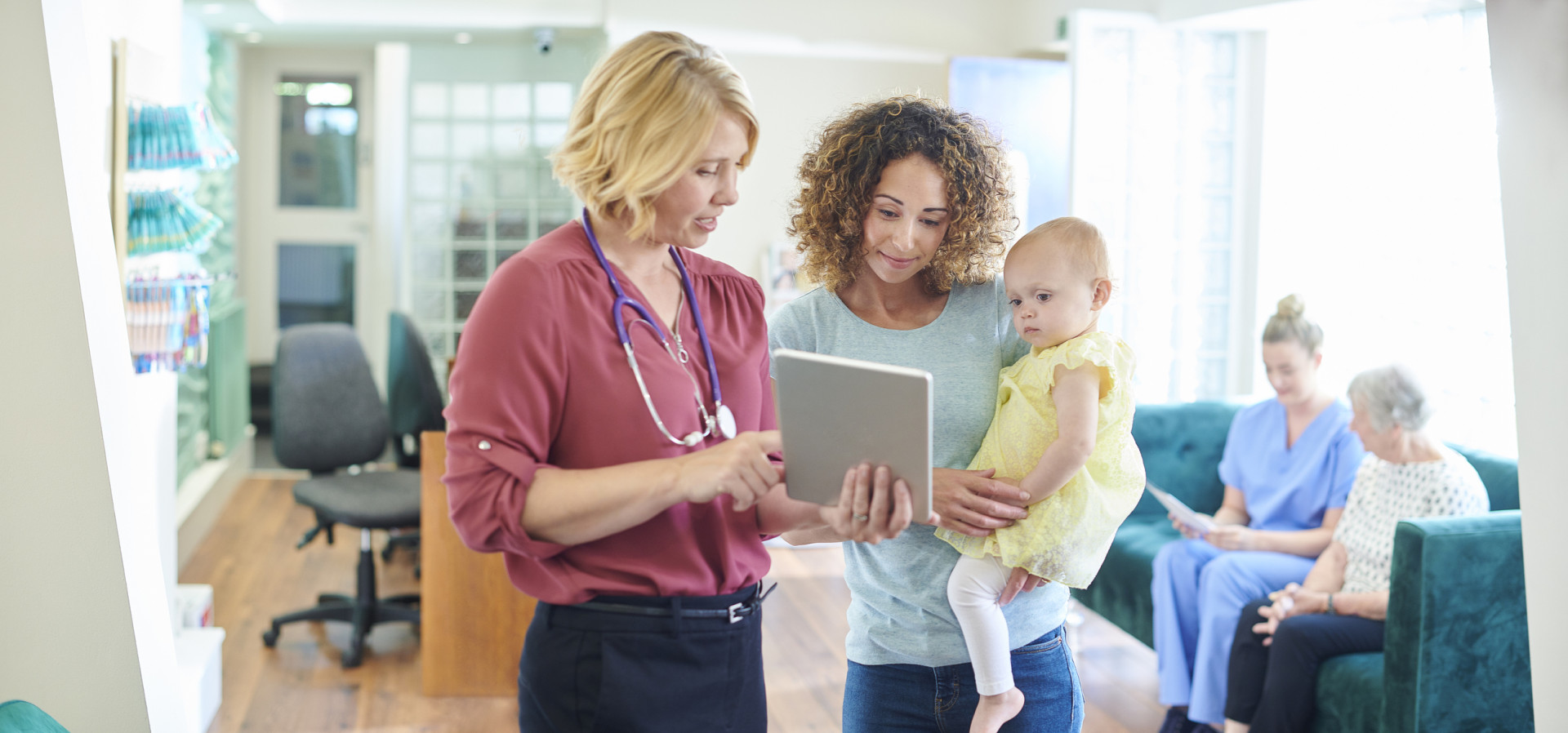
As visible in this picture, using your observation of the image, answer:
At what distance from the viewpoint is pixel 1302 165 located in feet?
15.4

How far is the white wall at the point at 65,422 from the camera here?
1594mm

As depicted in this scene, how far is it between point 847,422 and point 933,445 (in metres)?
0.35

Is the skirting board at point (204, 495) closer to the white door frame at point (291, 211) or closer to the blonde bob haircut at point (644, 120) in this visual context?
the white door frame at point (291, 211)

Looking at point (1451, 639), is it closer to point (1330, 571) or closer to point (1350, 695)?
point (1350, 695)

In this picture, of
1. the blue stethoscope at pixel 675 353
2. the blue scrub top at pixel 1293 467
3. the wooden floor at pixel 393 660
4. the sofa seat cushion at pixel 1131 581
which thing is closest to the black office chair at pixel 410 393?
the wooden floor at pixel 393 660

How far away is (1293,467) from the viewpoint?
3330 millimetres

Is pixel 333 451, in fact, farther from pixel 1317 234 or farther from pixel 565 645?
pixel 1317 234

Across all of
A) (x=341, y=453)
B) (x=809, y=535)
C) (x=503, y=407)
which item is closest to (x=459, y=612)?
(x=341, y=453)

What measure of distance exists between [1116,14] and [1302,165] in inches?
38.6

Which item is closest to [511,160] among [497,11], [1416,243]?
[497,11]

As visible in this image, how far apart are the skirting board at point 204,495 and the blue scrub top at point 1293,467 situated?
383cm

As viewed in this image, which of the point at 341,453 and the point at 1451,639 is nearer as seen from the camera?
the point at 1451,639

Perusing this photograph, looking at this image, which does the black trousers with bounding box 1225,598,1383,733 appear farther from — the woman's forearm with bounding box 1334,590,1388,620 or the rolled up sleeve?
the rolled up sleeve

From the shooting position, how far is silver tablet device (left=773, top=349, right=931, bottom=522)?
119cm
